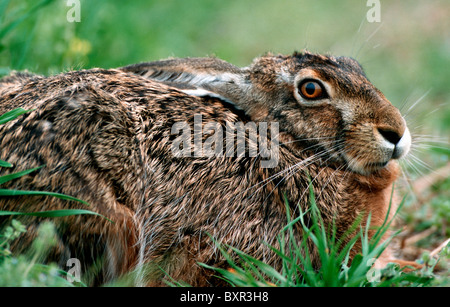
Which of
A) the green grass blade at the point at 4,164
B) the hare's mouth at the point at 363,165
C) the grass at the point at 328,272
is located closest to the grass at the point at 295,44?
the grass at the point at 328,272

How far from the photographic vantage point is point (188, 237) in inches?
159

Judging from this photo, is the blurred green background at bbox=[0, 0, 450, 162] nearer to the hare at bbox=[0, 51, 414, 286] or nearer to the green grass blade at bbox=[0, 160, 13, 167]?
the hare at bbox=[0, 51, 414, 286]

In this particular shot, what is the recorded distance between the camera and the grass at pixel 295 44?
17.2 feet

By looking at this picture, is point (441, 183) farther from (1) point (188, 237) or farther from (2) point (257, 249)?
(1) point (188, 237)

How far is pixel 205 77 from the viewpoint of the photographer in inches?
187

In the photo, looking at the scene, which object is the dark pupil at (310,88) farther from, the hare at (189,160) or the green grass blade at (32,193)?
the green grass blade at (32,193)

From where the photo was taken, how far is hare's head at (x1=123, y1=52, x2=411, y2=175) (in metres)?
4.19

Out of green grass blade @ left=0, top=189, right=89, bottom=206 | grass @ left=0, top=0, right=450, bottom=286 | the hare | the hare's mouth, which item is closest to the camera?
green grass blade @ left=0, top=189, right=89, bottom=206

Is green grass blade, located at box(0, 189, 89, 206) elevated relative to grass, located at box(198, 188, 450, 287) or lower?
elevated

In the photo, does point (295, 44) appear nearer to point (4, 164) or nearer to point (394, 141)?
point (394, 141)

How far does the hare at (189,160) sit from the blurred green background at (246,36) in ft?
3.36

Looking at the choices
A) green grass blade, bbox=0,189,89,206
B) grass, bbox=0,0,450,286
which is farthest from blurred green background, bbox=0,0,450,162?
green grass blade, bbox=0,189,89,206

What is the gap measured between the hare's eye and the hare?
0.01 m

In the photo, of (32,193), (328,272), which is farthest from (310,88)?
(32,193)
